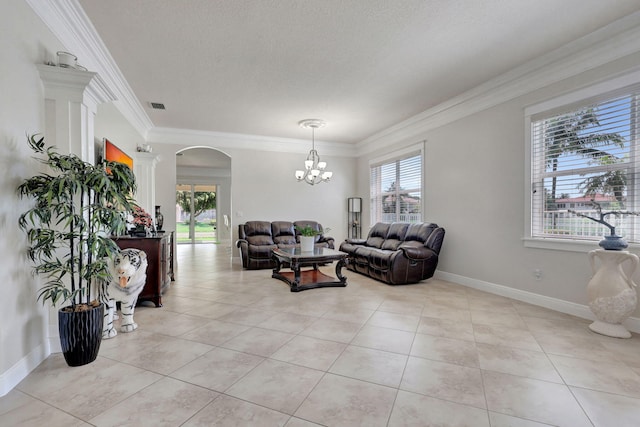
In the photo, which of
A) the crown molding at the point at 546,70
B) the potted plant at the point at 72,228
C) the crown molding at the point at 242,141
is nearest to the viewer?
the potted plant at the point at 72,228

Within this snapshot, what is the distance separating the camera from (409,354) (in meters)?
2.34

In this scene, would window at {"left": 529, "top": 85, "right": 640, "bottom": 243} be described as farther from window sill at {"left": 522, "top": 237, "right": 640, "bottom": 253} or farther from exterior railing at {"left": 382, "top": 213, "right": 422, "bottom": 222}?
exterior railing at {"left": 382, "top": 213, "right": 422, "bottom": 222}

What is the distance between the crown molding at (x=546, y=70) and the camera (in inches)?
111

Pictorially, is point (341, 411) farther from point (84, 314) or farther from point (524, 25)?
point (524, 25)

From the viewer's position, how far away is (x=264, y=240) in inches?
250

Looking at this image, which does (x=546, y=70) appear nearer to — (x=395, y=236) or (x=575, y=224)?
(x=575, y=224)

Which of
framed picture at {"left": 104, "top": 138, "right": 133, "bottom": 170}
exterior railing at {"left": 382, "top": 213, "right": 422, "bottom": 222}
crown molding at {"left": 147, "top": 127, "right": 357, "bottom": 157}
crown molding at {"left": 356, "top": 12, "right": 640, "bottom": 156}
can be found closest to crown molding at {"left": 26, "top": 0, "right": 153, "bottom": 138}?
framed picture at {"left": 104, "top": 138, "right": 133, "bottom": 170}

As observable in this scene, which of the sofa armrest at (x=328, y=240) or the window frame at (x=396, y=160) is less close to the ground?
the window frame at (x=396, y=160)

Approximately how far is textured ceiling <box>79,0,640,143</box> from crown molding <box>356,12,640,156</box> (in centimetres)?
13

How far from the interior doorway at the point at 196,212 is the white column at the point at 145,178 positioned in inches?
245

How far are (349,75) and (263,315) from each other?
3.09 meters

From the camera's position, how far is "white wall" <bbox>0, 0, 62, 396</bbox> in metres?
1.83

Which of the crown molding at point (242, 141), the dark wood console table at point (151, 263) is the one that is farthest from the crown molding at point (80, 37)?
the crown molding at point (242, 141)

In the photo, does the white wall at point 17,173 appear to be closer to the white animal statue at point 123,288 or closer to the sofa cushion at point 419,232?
the white animal statue at point 123,288
